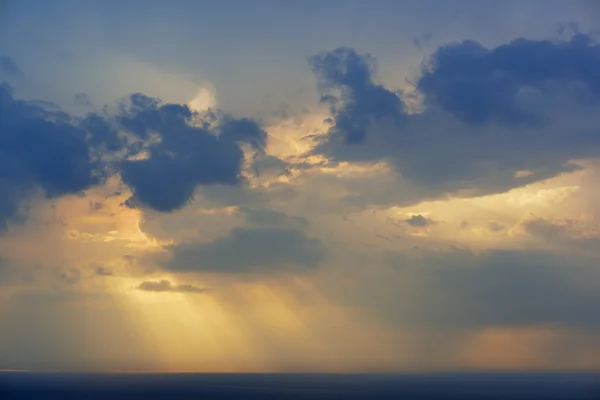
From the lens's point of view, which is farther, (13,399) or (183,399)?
(183,399)

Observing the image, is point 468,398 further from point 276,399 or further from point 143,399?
point 143,399

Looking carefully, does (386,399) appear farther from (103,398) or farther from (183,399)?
(103,398)

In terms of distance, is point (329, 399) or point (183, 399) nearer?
point (329, 399)

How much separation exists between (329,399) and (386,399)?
15.9m

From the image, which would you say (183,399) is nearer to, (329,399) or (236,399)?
(236,399)

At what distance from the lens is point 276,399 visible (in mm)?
166750

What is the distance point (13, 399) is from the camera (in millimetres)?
171500

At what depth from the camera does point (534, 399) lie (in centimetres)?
18362

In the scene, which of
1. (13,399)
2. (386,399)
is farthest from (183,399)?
(386,399)

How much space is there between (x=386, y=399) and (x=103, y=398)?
2968 inches

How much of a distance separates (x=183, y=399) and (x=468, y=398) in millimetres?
79683

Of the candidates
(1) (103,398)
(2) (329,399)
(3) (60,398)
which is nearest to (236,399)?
(2) (329,399)

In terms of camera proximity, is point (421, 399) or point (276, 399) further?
point (421, 399)

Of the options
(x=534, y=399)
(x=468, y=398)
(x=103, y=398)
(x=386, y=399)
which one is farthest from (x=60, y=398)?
(x=534, y=399)
